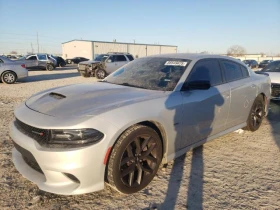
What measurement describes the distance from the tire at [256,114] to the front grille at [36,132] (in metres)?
3.91

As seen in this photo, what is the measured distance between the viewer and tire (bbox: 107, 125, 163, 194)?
2537 mm

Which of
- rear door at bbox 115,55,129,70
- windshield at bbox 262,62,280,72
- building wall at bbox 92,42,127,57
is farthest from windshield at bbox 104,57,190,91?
building wall at bbox 92,42,127,57

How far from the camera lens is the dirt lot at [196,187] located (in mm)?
2580

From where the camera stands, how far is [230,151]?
4.09m

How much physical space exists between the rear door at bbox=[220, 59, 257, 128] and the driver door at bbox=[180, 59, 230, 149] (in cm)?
18

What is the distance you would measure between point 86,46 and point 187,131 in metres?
53.7

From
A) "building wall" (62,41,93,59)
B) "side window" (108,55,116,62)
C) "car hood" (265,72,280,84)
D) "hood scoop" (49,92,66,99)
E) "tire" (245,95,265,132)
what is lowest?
"tire" (245,95,265,132)

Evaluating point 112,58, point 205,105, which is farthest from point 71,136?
point 112,58

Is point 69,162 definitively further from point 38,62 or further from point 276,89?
point 38,62

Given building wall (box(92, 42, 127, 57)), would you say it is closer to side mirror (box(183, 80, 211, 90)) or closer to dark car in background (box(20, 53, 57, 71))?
dark car in background (box(20, 53, 57, 71))

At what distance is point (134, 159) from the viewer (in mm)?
2740

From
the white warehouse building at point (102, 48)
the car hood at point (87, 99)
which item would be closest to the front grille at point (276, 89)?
the car hood at point (87, 99)

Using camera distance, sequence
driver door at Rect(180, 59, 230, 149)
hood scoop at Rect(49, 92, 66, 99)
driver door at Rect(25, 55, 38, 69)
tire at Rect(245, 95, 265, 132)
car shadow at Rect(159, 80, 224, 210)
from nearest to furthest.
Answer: car shadow at Rect(159, 80, 224, 210), hood scoop at Rect(49, 92, 66, 99), driver door at Rect(180, 59, 230, 149), tire at Rect(245, 95, 265, 132), driver door at Rect(25, 55, 38, 69)

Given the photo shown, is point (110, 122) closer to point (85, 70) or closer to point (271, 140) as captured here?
point (271, 140)
